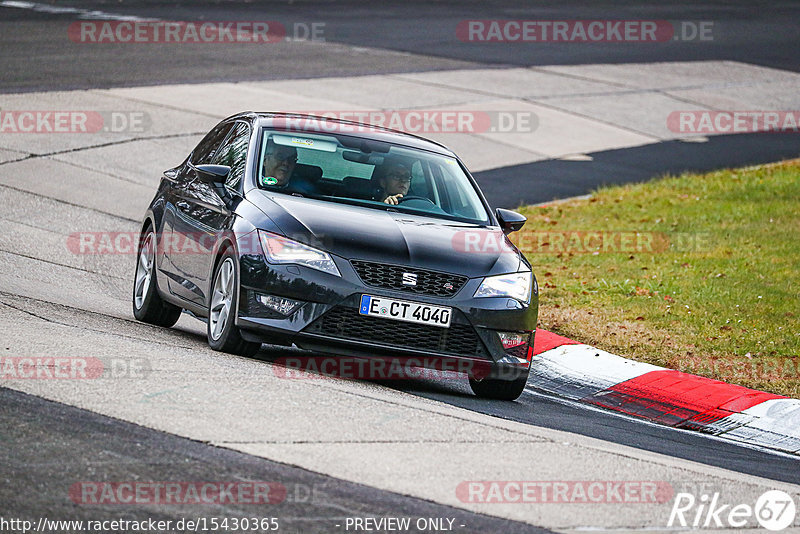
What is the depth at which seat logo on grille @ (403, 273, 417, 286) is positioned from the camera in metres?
8.06

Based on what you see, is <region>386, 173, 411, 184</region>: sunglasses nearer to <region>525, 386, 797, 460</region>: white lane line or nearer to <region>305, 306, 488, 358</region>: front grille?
<region>305, 306, 488, 358</region>: front grille

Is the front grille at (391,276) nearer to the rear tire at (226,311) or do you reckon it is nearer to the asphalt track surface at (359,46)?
the rear tire at (226,311)

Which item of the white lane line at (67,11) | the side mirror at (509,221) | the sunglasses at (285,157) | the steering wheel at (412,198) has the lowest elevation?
the side mirror at (509,221)

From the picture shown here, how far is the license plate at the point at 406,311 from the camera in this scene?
8.01 metres

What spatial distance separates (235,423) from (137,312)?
13.9ft

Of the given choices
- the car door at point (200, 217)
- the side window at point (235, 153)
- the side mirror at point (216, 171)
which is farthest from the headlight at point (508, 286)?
the side mirror at point (216, 171)

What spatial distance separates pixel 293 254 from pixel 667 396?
10.4 ft

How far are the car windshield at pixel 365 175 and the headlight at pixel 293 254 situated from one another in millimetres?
776

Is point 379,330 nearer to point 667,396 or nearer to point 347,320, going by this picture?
point 347,320

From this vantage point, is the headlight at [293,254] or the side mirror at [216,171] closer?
the headlight at [293,254]

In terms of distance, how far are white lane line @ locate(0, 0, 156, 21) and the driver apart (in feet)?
67.8

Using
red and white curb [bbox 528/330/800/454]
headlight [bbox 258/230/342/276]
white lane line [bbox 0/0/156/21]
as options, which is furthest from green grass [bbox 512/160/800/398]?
white lane line [bbox 0/0/156/21]

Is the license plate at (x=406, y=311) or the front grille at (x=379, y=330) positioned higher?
the license plate at (x=406, y=311)

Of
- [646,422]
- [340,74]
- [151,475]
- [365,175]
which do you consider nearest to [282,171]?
[365,175]
